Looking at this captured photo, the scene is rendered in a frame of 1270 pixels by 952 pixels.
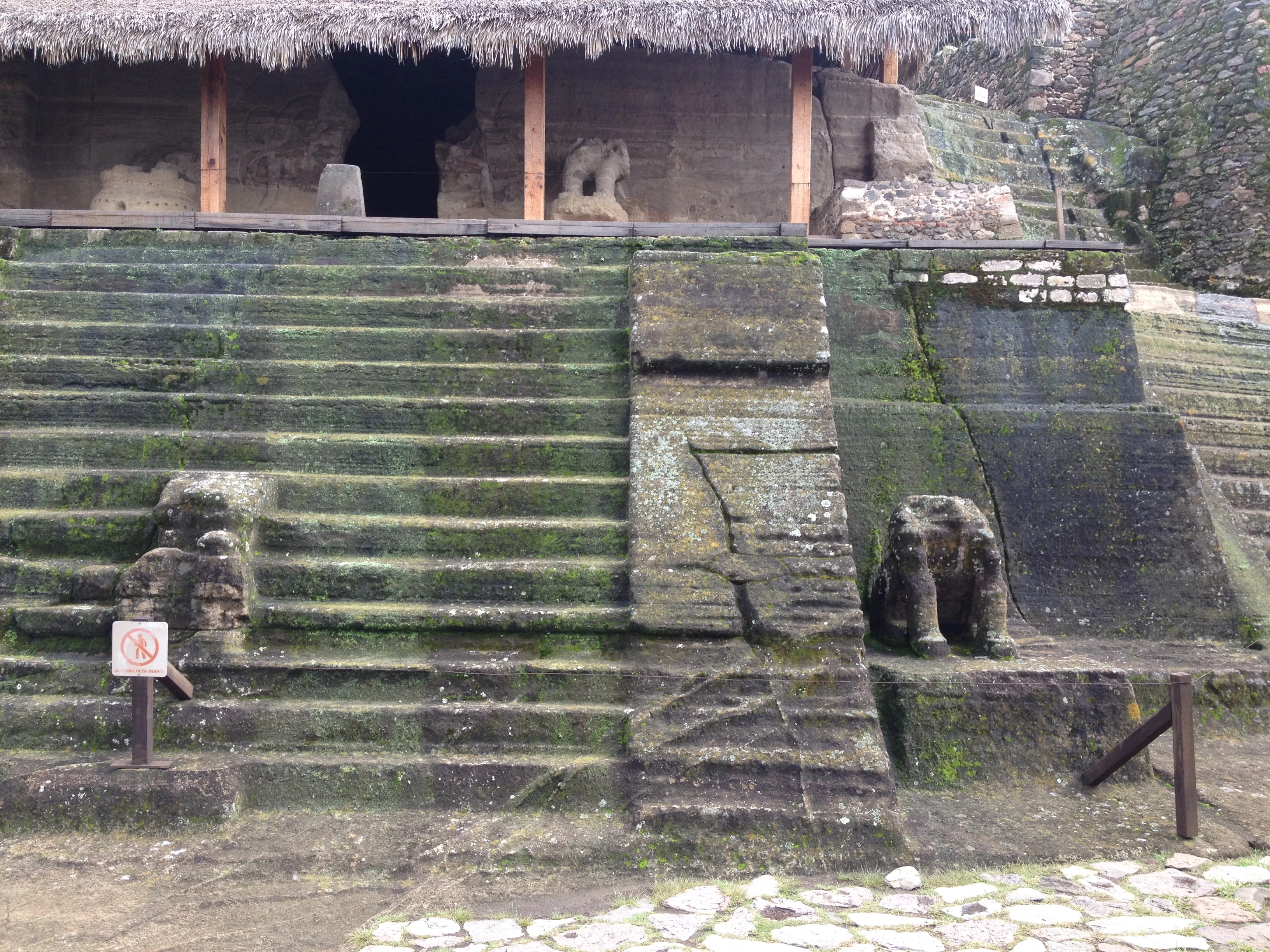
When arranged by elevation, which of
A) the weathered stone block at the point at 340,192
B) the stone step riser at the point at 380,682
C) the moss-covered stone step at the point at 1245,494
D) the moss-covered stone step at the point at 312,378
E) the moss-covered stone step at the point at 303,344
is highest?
the weathered stone block at the point at 340,192

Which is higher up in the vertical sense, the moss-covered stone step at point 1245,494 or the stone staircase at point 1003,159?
the stone staircase at point 1003,159

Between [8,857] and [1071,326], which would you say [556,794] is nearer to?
[8,857]

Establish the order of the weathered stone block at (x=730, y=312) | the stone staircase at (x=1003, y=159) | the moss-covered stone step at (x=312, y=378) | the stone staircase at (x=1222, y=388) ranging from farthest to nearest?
the stone staircase at (x=1003, y=159)
the stone staircase at (x=1222, y=388)
the moss-covered stone step at (x=312, y=378)
the weathered stone block at (x=730, y=312)

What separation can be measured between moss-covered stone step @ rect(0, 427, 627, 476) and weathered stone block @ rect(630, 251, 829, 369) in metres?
0.59

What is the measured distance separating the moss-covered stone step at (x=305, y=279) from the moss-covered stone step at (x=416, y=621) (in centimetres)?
220

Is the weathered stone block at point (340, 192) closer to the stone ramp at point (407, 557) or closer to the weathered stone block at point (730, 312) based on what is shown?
the stone ramp at point (407, 557)

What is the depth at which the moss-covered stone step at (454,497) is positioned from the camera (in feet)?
14.3

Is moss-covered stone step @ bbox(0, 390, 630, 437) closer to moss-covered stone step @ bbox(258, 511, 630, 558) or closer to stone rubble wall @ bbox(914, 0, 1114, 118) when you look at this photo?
moss-covered stone step @ bbox(258, 511, 630, 558)

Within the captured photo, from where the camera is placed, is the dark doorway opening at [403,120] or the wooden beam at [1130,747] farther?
the dark doorway opening at [403,120]

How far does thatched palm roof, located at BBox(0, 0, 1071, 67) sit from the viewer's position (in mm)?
7246

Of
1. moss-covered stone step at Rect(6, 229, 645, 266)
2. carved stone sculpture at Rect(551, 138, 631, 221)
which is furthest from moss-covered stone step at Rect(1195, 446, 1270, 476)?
carved stone sculpture at Rect(551, 138, 631, 221)

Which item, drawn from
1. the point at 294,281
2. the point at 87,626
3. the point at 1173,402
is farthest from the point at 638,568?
the point at 1173,402

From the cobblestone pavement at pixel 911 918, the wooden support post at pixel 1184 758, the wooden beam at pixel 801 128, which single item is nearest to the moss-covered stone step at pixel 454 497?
the cobblestone pavement at pixel 911 918

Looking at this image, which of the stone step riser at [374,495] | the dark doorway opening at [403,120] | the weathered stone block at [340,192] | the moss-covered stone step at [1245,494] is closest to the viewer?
the stone step riser at [374,495]
